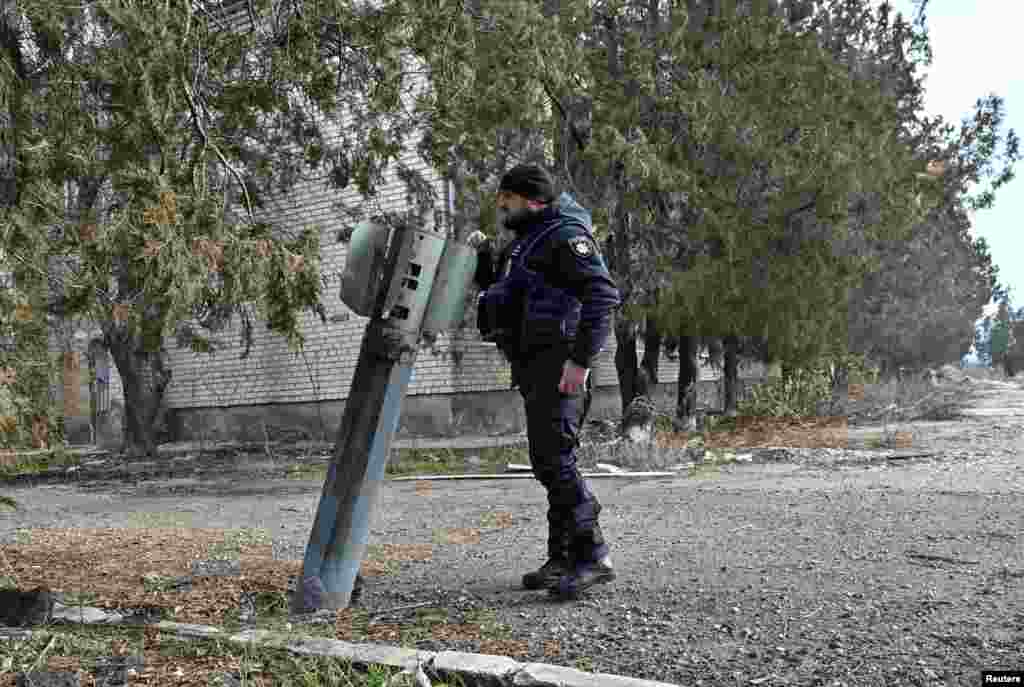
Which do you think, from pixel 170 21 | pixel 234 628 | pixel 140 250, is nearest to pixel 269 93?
pixel 170 21

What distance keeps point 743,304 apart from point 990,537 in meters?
7.83

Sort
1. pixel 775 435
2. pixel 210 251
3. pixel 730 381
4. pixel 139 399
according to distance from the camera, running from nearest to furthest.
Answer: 1. pixel 210 251
2. pixel 775 435
3. pixel 139 399
4. pixel 730 381

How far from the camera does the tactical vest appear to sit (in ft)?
15.7

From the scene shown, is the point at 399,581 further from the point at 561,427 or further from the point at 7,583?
the point at 7,583

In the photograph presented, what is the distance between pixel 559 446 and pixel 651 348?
10306 millimetres

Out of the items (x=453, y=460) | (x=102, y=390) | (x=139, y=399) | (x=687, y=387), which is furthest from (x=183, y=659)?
(x=102, y=390)

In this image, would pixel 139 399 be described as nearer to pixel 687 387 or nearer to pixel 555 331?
pixel 687 387

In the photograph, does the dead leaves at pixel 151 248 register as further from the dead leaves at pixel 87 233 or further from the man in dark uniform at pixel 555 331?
the man in dark uniform at pixel 555 331

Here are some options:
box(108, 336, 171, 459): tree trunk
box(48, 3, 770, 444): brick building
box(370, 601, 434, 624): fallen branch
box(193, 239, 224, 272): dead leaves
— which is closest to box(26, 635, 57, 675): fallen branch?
box(370, 601, 434, 624): fallen branch

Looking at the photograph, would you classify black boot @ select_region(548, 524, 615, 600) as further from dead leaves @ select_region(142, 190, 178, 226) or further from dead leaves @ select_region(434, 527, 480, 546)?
dead leaves @ select_region(142, 190, 178, 226)

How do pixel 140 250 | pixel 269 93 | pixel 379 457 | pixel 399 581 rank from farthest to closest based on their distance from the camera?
1. pixel 269 93
2. pixel 399 581
3. pixel 140 250
4. pixel 379 457

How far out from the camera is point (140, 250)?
511 centimetres

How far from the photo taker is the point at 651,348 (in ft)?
48.9

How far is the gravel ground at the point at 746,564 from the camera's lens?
12.6ft
